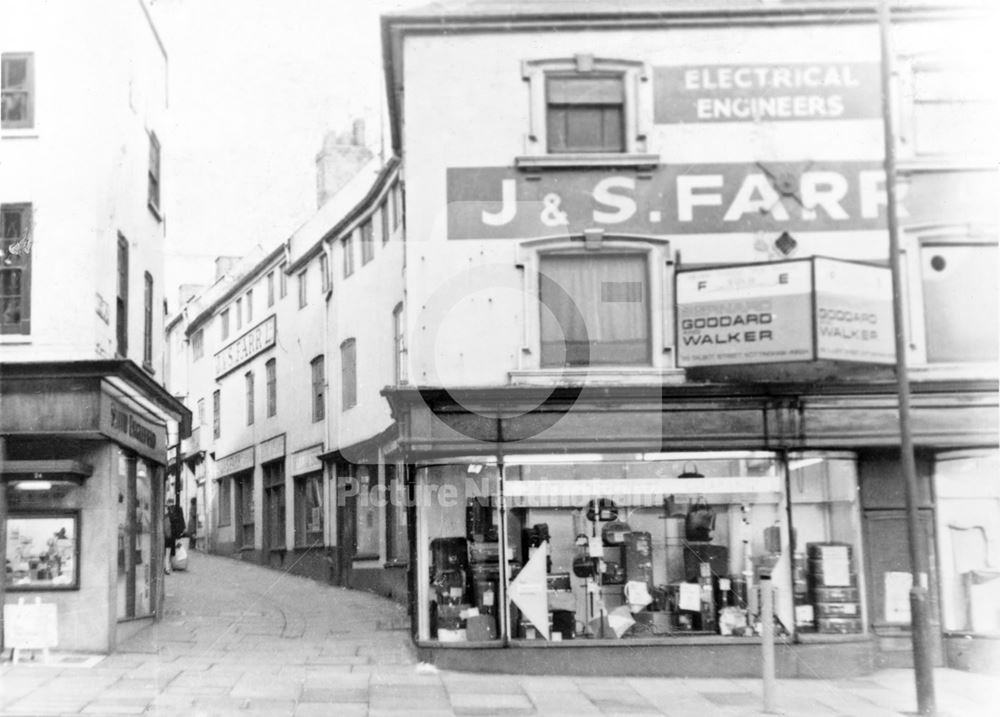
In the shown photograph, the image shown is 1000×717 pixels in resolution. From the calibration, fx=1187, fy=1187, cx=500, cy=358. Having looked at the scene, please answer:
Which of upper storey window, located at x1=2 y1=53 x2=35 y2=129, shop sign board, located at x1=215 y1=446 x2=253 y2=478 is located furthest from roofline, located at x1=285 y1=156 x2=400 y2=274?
upper storey window, located at x1=2 y1=53 x2=35 y2=129

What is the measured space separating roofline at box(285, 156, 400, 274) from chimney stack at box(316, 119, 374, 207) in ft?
4.95

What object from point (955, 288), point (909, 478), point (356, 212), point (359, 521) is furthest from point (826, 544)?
point (356, 212)

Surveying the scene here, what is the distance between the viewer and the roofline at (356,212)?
22562 millimetres

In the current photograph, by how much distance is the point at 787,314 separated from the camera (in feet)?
49.3

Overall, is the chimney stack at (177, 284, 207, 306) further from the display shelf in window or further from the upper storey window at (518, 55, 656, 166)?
the upper storey window at (518, 55, 656, 166)

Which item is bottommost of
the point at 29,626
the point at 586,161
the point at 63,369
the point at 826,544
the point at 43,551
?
the point at 29,626

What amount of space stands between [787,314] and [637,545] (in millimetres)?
3656

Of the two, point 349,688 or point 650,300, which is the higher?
point 650,300

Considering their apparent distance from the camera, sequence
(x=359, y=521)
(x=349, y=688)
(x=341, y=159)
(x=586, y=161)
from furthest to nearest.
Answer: (x=341, y=159) < (x=359, y=521) < (x=586, y=161) < (x=349, y=688)

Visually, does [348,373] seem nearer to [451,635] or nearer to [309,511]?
[309,511]

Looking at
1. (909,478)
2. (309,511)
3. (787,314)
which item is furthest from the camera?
(309,511)

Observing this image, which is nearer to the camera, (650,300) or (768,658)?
(768,658)

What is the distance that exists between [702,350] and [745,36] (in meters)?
4.56

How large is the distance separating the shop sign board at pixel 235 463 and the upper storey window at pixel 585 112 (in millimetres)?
18044
